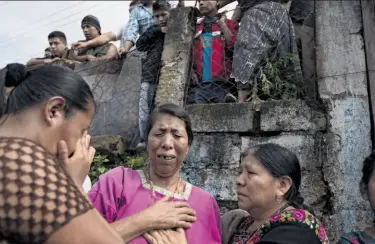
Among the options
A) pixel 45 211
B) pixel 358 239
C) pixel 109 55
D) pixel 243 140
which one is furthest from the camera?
pixel 109 55

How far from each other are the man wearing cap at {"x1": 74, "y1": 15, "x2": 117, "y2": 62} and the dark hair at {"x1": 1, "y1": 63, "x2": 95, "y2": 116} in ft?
14.9

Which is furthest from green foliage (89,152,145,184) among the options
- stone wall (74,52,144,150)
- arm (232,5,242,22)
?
arm (232,5,242,22)

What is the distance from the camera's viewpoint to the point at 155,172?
2416mm

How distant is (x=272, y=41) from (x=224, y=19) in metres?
0.76

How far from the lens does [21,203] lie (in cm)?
117

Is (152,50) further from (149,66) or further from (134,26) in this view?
(134,26)

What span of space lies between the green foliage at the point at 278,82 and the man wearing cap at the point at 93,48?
9.23ft

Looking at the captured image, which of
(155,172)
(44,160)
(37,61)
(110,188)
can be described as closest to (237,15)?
(155,172)

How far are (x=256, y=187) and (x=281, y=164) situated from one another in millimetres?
203

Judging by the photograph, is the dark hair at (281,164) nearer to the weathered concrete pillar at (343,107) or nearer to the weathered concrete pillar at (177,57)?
the weathered concrete pillar at (343,107)

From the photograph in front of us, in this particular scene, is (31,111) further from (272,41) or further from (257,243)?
(272,41)

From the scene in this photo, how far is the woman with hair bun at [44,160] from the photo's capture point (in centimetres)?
118

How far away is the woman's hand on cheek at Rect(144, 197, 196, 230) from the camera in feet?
6.75

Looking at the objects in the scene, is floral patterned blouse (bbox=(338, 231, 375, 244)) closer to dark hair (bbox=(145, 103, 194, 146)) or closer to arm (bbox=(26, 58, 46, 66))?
dark hair (bbox=(145, 103, 194, 146))
